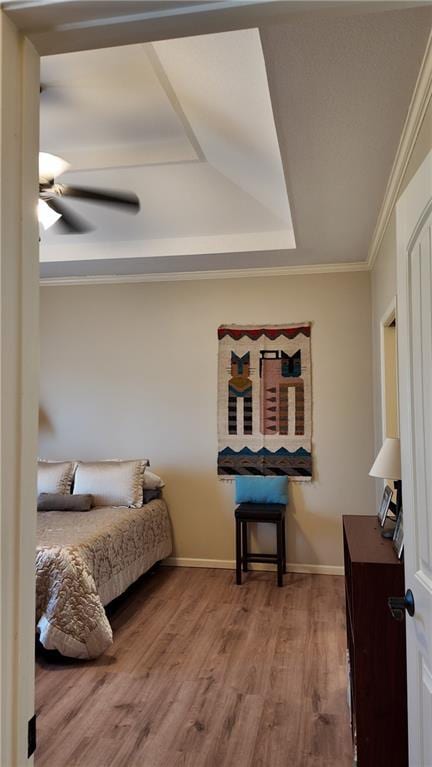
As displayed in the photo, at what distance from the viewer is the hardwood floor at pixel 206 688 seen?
2094 millimetres

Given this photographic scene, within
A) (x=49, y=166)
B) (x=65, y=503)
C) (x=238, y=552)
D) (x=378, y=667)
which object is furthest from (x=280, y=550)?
(x=49, y=166)

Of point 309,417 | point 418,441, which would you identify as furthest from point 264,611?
point 418,441

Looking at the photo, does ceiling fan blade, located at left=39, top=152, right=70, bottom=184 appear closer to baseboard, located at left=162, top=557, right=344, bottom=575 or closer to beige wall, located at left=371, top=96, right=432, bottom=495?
beige wall, located at left=371, top=96, right=432, bottom=495

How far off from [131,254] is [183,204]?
0.72 m

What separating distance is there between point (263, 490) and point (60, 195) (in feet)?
8.98

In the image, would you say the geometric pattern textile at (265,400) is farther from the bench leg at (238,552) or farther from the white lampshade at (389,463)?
the white lampshade at (389,463)

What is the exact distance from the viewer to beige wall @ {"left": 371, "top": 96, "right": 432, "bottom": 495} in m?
1.98

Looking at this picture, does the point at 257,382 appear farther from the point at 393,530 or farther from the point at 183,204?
the point at 393,530

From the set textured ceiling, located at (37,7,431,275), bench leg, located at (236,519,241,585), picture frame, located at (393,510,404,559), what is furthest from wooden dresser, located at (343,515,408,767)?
bench leg, located at (236,519,241,585)

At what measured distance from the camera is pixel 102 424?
15.6 feet

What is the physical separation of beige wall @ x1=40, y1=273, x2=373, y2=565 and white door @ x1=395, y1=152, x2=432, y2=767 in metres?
3.00

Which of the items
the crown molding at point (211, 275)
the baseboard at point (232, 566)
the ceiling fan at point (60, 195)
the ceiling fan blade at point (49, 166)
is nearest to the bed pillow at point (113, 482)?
the baseboard at point (232, 566)

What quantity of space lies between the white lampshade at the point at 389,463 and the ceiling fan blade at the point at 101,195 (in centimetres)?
176

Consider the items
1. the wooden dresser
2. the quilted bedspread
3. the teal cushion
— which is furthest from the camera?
the teal cushion
